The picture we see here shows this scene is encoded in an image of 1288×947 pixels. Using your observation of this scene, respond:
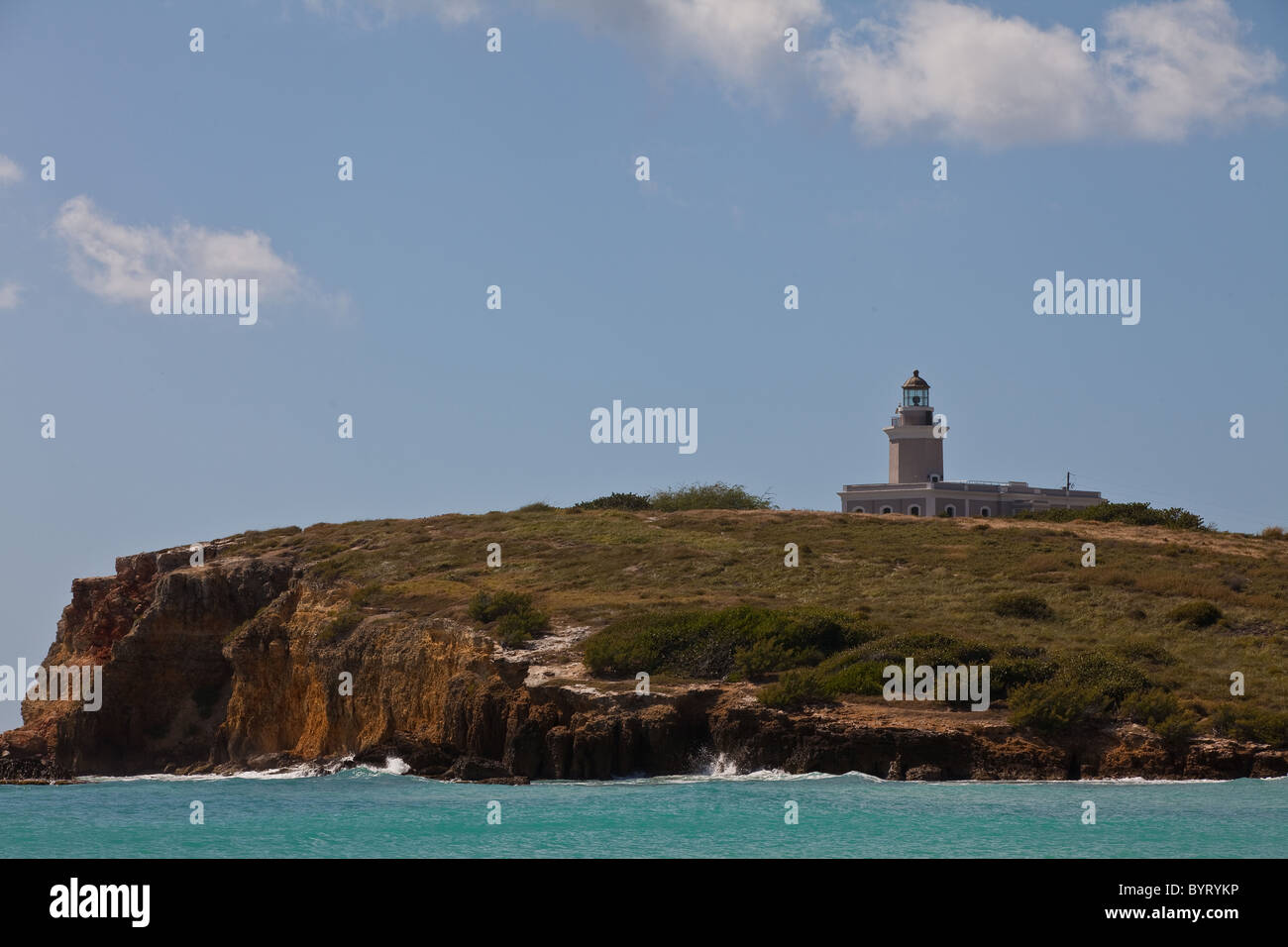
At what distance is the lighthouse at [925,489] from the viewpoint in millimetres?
88562

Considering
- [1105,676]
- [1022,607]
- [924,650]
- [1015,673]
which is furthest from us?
[1022,607]

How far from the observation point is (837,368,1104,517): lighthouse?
88.6 metres

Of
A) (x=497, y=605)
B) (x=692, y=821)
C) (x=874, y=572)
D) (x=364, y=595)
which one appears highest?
(x=874, y=572)

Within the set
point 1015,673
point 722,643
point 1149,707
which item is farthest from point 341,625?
point 1149,707

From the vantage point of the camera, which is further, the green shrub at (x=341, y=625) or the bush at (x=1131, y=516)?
the bush at (x=1131, y=516)

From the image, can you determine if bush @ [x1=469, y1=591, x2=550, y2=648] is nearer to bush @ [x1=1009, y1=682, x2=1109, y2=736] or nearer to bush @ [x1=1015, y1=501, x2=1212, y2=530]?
bush @ [x1=1009, y1=682, x2=1109, y2=736]

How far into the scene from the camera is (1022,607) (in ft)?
154

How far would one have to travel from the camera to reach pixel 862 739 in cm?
3725

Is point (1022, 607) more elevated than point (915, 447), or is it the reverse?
point (915, 447)

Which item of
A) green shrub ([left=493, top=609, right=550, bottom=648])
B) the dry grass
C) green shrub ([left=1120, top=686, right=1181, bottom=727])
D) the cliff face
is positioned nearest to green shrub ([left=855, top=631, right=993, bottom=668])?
the dry grass

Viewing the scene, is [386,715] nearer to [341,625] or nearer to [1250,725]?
[341,625]

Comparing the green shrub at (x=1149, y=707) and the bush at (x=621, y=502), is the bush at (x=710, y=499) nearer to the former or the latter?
the bush at (x=621, y=502)

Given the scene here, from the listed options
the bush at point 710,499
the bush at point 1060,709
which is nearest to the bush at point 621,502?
the bush at point 710,499

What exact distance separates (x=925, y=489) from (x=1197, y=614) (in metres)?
41.7
